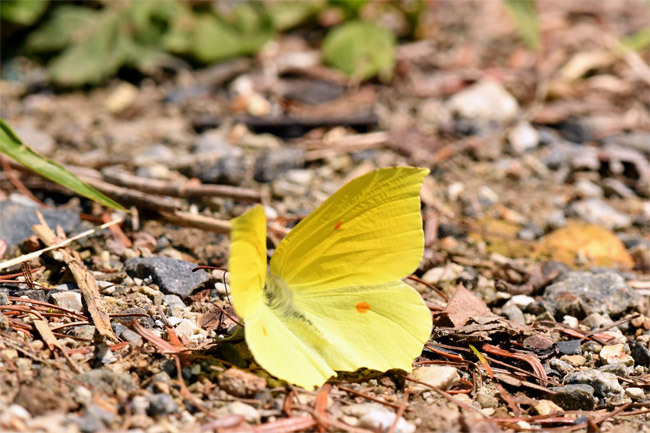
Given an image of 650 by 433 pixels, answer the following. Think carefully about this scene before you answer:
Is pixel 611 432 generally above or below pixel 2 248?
below

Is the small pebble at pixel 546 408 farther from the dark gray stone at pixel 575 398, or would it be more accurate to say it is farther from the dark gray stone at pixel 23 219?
the dark gray stone at pixel 23 219

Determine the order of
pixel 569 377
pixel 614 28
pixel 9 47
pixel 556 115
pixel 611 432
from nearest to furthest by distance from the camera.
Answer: pixel 611 432 → pixel 569 377 → pixel 556 115 → pixel 9 47 → pixel 614 28

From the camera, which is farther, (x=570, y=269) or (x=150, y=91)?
(x=150, y=91)

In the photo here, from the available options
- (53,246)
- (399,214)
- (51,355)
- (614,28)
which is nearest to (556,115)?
(614,28)

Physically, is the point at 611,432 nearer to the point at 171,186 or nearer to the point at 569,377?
the point at 569,377

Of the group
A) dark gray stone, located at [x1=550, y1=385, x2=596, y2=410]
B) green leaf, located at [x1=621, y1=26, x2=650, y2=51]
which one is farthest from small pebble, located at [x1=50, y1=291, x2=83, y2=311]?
green leaf, located at [x1=621, y1=26, x2=650, y2=51]

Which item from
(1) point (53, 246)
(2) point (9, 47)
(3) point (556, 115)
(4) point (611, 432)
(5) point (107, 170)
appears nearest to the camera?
(4) point (611, 432)

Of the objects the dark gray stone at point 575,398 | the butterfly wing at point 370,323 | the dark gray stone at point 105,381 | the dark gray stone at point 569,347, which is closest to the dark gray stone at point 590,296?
the dark gray stone at point 569,347
